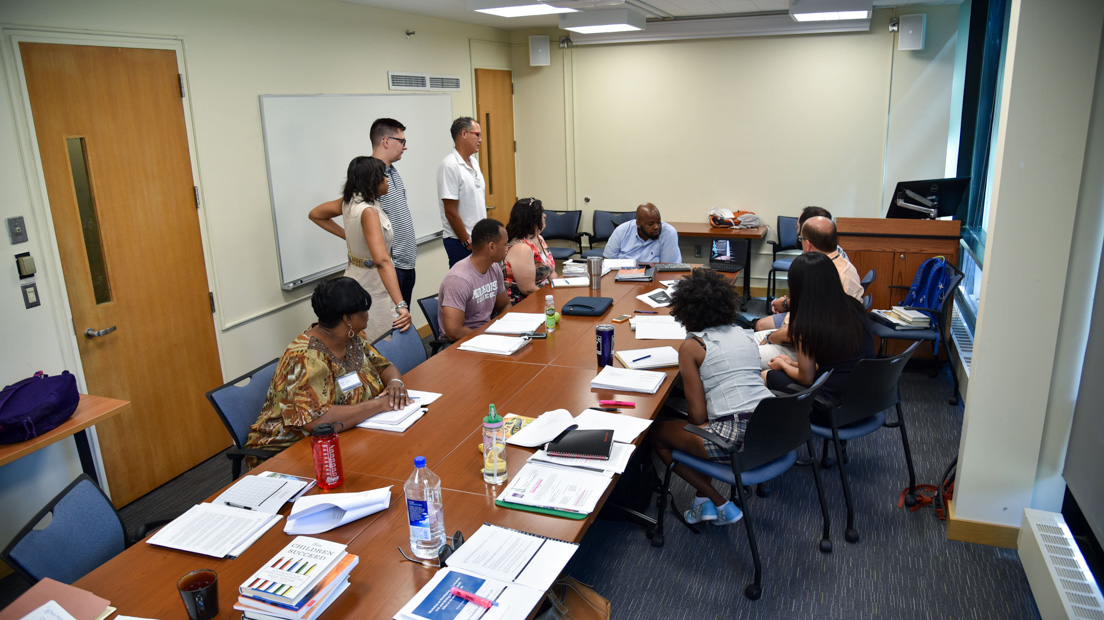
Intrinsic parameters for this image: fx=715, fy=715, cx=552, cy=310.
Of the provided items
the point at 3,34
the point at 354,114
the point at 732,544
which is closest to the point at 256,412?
the point at 3,34

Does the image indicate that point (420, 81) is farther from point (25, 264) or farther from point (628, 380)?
point (628, 380)

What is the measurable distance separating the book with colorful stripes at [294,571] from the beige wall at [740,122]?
6.62 metres

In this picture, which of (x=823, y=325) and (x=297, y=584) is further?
Result: (x=823, y=325)

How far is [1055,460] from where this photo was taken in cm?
307

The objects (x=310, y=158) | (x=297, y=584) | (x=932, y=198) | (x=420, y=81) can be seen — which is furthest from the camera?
(x=420, y=81)

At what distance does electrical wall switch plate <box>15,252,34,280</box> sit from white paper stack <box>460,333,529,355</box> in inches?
78.9

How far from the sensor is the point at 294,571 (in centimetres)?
182

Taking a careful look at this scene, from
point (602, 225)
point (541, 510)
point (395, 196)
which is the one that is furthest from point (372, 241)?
point (602, 225)

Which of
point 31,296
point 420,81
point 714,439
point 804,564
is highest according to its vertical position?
point 420,81

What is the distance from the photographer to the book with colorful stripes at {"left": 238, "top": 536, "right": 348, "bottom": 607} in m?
1.74

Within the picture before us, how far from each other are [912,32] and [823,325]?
482 cm

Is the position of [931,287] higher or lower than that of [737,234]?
lower

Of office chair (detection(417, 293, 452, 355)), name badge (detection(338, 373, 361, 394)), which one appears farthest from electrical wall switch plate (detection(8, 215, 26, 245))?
office chair (detection(417, 293, 452, 355))

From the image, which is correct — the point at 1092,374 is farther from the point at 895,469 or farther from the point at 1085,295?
the point at 895,469
